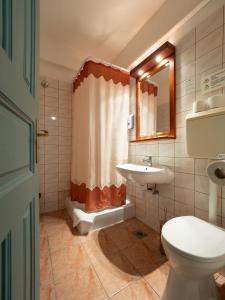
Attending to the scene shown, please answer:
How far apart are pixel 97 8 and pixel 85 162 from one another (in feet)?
5.36

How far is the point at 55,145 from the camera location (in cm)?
A: 231

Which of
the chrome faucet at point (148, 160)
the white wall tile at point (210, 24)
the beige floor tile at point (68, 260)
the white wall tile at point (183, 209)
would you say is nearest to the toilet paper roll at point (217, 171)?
the white wall tile at point (183, 209)

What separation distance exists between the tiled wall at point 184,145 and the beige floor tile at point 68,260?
0.85 m

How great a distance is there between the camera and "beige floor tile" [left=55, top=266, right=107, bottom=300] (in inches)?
38.0

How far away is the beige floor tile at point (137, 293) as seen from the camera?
3.16ft

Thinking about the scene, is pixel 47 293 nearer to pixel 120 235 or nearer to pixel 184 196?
pixel 120 235

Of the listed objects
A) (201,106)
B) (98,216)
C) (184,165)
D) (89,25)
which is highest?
(89,25)

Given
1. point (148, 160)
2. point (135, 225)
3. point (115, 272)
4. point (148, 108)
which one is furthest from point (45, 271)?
point (148, 108)

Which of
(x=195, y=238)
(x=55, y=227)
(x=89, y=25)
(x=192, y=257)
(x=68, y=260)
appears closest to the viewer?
(x=192, y=257)

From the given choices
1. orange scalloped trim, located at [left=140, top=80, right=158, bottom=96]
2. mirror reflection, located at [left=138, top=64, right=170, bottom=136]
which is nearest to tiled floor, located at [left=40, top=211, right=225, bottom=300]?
mirror reflection, located at [left=138, top=64, right=170, bottom=136]

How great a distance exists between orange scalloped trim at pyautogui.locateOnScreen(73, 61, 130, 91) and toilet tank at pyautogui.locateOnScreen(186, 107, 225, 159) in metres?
1.18

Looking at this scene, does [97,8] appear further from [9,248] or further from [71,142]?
[9,248]

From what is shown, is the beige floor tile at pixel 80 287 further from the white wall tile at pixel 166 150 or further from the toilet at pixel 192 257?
the white wall tile at pixel 166 150

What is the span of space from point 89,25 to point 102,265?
2390mm
